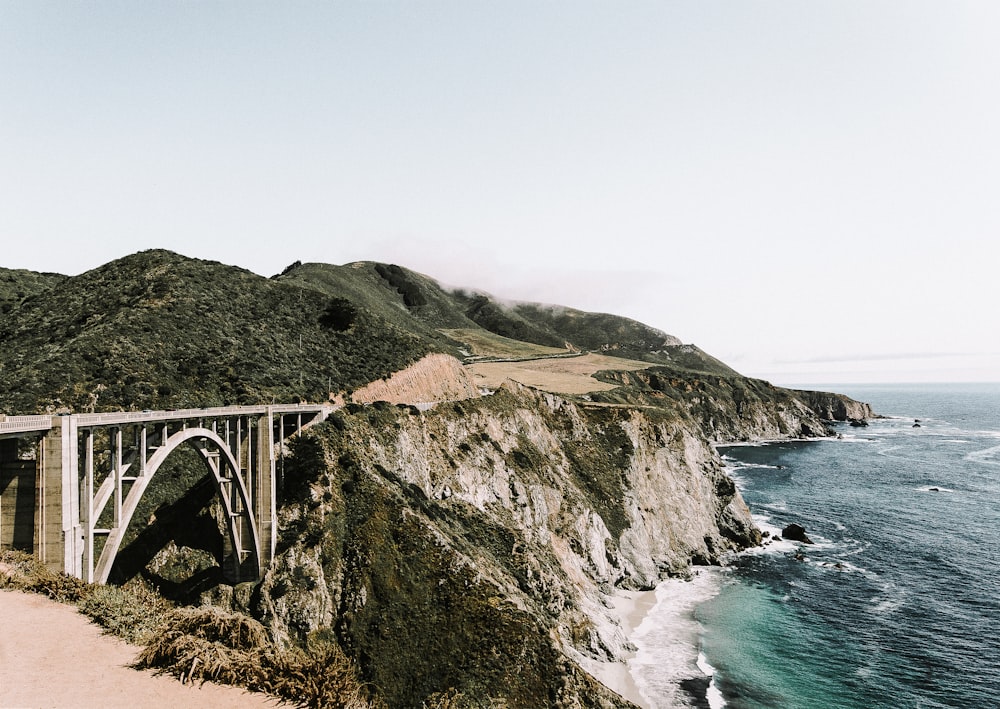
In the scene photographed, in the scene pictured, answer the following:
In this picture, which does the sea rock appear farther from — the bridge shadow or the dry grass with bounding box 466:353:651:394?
the bridge shadow

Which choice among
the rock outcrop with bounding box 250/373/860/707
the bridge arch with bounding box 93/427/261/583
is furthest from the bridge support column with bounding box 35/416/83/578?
the rock outcrop with bounding box 250/373/860/707

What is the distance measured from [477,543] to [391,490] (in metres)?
9.44

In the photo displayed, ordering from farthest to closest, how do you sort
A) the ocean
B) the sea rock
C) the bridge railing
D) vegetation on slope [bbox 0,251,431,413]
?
the sea rock, vegetation on slope [bbox 0,251,431,413], the ocean, the bridge railing

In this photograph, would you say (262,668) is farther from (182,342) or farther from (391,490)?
(182,342)

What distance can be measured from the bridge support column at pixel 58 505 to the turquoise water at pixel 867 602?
4381 cm

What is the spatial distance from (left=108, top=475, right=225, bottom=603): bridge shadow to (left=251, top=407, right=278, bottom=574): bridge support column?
3962 millimetres

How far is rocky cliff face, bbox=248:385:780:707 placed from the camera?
1438 inches

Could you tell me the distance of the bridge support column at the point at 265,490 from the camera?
131 feet

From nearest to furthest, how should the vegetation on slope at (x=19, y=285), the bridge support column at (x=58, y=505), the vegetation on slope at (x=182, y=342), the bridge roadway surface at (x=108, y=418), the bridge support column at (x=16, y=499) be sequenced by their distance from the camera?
the bridge roadway surface at (x=108, y=418)
the bridge support column at (x=16, y=499)
the bridge support column at (x=58, y=505)
the vegetation on slope at (x=182, y=342)
the vegetation on slope at (x=19, y=285)

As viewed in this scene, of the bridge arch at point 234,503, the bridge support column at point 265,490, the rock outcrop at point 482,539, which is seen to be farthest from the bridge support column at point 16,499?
the rock outcrop at point 482,539

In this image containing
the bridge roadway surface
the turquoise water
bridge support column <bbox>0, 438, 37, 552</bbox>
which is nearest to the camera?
the bridge roadway surface

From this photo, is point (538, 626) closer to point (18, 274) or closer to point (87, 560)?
point (87, 560)

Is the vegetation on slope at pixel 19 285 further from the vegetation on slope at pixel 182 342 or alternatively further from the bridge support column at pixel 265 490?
the bridge support column at pixel 265 490

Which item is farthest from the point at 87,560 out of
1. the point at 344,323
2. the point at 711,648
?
the point at 344,323
